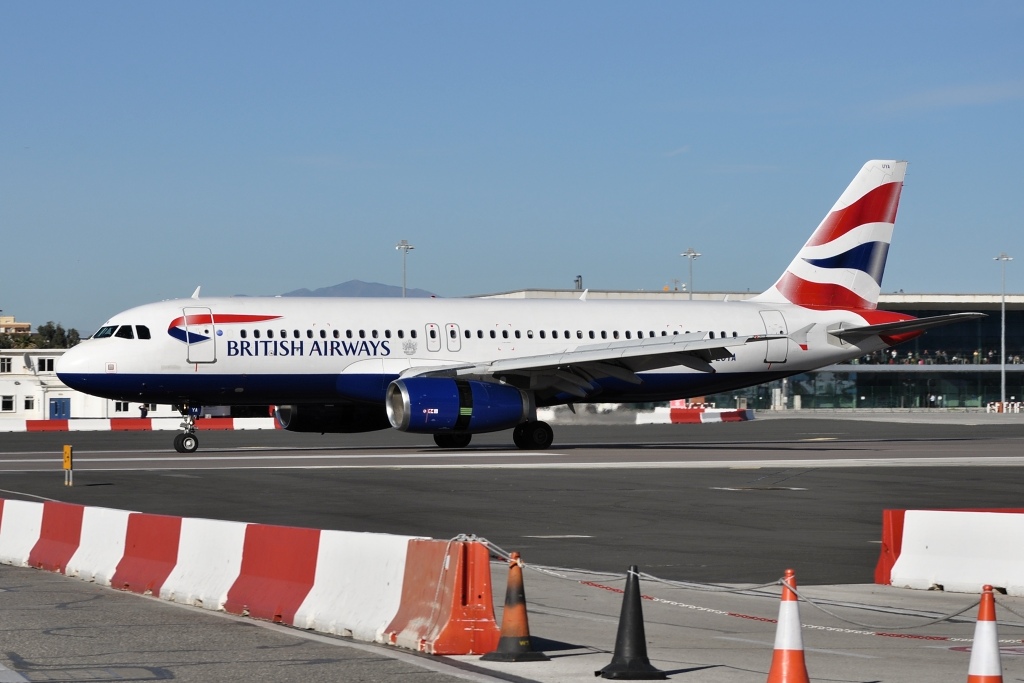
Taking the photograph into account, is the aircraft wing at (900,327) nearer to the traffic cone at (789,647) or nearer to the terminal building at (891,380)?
the traffic cone at (789,647)

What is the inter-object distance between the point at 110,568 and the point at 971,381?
9175 centimetres

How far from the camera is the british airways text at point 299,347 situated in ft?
113

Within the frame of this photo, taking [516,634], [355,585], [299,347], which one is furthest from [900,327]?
[516,634]

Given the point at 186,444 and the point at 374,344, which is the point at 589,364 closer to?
the point at 374,344

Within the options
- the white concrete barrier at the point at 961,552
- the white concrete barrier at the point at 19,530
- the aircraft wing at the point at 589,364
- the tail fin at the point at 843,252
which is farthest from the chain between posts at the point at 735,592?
the tail fin at the point at 843,252

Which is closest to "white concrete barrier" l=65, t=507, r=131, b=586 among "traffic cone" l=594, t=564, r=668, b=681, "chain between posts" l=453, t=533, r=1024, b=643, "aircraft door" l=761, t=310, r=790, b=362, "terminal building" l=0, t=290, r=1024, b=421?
"chain between posts" l=453, t=533, r=1024, b=643

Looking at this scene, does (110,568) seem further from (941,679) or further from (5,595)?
(941,679)

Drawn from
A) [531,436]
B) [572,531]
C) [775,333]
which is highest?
[775,333]

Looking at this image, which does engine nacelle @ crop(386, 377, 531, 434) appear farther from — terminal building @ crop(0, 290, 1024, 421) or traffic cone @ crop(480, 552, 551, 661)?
terminal building @ crop(0, 290, 1024, 421)

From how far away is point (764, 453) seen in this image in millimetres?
34781

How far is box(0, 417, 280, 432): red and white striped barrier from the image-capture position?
59344 mm

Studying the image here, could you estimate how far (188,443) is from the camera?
35.4 m

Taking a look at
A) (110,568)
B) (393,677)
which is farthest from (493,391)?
(393,677)

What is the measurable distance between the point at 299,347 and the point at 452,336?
419cm
